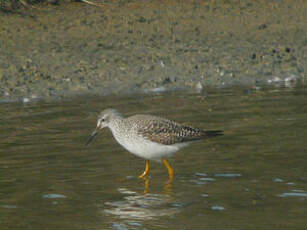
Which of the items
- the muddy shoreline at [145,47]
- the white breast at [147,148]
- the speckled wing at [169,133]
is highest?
the muddy shoreline at [145,47]

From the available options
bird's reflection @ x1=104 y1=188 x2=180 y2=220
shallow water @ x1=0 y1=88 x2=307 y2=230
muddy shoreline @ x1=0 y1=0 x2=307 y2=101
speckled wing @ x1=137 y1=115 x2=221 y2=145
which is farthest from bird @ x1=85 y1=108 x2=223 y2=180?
muddy shoreline @ x1=0 y1=0 x2=307 y2=101

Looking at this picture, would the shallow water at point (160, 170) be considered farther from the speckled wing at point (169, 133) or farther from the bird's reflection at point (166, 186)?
the speckled wing at point (169, 133)

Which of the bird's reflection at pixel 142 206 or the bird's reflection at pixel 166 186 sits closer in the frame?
the bird's reflection at pixel 142 206

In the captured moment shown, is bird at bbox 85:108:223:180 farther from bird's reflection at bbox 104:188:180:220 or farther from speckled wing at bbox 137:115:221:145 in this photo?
bird's reflection at bbox 104:188:180:220

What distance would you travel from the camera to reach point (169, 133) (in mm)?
9211

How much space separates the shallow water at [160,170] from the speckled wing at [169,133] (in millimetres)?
417

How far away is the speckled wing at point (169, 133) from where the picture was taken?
361 inches

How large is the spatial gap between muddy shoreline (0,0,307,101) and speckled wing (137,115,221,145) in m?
5.51

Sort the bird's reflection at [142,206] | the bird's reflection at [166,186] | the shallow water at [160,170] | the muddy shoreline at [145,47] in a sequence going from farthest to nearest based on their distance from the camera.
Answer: the muddy shoreline at [145,47] → the bird's reflection at [166,186] → the bird's reflection at [142,206] → the shallow water at [160,170]

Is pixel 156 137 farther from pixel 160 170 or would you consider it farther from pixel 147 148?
pixel 160 170

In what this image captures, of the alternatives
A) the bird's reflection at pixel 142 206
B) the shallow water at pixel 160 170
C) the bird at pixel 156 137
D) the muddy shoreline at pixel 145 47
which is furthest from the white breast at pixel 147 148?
the muddy shoreline at pixel 145 47

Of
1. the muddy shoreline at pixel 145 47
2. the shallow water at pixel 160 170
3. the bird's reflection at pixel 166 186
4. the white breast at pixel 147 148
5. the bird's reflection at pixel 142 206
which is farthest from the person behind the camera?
the muddy shoreline at pixel 145 47

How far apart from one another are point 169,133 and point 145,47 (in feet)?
25.8

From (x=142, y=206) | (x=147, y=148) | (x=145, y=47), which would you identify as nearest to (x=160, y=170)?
(x=147, y=148)
